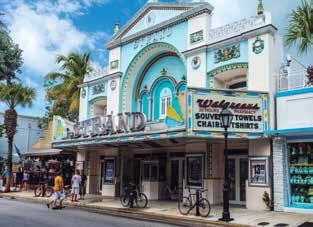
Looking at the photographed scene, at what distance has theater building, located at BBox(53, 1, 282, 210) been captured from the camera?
58.0 feet

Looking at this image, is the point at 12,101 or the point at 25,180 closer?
the point at 12,101

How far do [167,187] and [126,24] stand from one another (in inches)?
405

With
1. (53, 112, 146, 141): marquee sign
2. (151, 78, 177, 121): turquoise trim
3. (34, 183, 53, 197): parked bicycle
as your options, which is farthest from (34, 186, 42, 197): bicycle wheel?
(151, 78, 177, 121): turquoise trim

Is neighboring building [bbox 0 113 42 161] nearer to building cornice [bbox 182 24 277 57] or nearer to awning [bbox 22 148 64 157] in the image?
awning [bbox 22 148 64 157]

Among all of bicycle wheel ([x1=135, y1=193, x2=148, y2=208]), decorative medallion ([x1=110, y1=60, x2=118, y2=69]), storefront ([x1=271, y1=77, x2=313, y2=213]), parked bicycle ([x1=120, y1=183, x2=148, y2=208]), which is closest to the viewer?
storefront ([x1=271, y1=77, x2=313, y2=213])

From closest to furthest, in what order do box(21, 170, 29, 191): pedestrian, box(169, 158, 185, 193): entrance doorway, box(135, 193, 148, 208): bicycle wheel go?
box(135, 193, 148, 208): bicycle wheel
box(169, 158, 185, 193): entrance doorway
box(21, 170, 29, 191): pedestrian

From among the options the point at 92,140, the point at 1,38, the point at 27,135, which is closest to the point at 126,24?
the point at 92,140

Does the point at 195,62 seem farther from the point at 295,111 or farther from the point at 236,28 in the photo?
the point at 295,111

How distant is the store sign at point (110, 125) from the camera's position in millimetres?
20031

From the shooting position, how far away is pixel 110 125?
21.5 m

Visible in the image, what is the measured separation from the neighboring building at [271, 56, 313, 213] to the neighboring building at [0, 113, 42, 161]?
34.9 m

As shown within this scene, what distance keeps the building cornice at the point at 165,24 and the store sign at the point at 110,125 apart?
5723 mm

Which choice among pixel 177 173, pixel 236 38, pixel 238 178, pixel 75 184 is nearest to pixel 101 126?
pixel 75 184

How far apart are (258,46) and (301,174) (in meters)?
5.77
